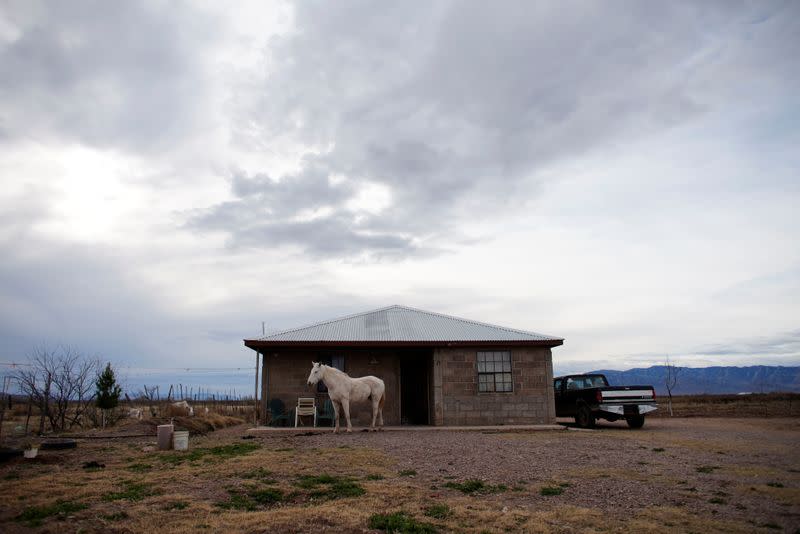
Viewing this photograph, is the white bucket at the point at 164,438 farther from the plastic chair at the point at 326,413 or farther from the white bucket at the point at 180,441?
the plastic chair at the point at 326,413

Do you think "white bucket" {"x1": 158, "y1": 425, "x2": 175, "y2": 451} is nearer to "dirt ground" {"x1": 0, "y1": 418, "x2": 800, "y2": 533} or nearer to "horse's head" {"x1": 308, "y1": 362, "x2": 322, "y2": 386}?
"dirt ground" {"x1": 0, "y1": 418, "x2": 800, "y2": 533}

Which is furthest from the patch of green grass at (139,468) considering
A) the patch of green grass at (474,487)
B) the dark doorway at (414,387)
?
the dark doorway at (414,387)

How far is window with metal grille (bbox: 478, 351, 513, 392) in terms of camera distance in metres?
17.7

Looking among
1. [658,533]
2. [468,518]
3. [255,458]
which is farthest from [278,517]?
[255,458]

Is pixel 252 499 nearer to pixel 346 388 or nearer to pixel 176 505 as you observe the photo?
pixel 176 505

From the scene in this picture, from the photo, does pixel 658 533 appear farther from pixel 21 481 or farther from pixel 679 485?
pixel 21 481

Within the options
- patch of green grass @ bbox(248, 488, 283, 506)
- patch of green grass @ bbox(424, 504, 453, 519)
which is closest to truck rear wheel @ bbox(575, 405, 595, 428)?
patch of green grass @ bbox(424, 504, 453, 519)

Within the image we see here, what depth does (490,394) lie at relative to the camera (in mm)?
17562

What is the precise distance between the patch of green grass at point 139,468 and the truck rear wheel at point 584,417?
516 inches

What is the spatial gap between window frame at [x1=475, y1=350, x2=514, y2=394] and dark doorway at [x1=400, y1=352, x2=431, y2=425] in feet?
6.01

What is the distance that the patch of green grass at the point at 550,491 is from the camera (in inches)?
282

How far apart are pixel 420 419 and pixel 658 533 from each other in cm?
1436

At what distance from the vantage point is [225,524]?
5.73 m

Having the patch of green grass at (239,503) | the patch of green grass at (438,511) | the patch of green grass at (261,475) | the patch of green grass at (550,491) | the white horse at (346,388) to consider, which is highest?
the white horse at (346,388)
